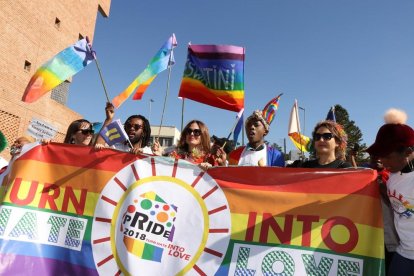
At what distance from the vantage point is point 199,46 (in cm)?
522

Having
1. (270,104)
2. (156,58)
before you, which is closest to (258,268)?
(156,58)

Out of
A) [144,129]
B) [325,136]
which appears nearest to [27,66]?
[144,129]

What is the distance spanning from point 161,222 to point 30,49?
1660 cm

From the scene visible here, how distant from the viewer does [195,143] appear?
4.04 metres

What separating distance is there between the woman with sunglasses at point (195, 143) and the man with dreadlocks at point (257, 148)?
551mm

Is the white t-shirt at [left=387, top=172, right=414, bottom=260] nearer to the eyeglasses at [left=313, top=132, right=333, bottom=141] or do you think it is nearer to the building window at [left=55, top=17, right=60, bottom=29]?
the eyeglasses at [left=313, top=132, right=333, bottom=141]

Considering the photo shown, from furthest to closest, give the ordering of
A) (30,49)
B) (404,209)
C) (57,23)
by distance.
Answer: (57,23) < (30,49) < (404,209)

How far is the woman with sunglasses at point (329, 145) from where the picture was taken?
10.7ft

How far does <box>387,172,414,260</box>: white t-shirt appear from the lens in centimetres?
258

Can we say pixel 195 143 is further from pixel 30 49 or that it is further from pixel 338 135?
pixel 30 49

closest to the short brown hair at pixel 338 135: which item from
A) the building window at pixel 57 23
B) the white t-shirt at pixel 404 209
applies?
the white t-shirt at pixel 404 209

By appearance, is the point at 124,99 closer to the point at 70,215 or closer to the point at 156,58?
the point at 156,58

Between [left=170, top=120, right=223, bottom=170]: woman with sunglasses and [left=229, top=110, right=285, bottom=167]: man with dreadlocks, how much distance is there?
551 mm

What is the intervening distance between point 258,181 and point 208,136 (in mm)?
1038
